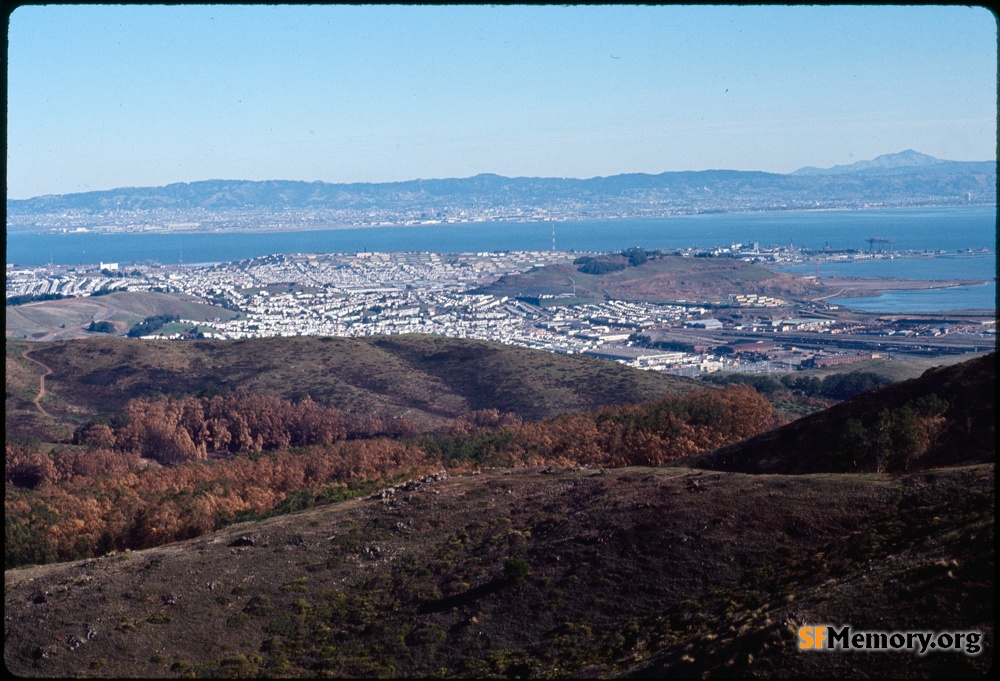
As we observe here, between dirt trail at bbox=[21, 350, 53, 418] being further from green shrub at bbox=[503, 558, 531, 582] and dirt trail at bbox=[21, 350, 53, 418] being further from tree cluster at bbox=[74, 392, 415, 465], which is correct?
green shrub at bbox=[503, 558, 531, 582]

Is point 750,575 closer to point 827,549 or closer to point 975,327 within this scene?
point 827,549

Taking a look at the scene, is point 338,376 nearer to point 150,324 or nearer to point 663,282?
point 150,324

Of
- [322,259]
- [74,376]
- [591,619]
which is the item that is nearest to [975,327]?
[74,376]

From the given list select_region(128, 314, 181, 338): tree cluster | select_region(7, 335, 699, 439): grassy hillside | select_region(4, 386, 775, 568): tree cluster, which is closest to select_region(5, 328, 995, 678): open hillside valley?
select_region(4, 386, 775, 568): tree cluster

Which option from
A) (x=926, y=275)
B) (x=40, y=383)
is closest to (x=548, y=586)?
(x=40, y=383)

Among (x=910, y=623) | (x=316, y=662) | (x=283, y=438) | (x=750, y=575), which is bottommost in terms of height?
(x=283, y=438)

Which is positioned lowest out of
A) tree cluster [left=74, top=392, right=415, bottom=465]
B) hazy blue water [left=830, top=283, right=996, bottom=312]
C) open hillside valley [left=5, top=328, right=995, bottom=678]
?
tree cluster [left=74, top=392, right=415, bottom=465]
